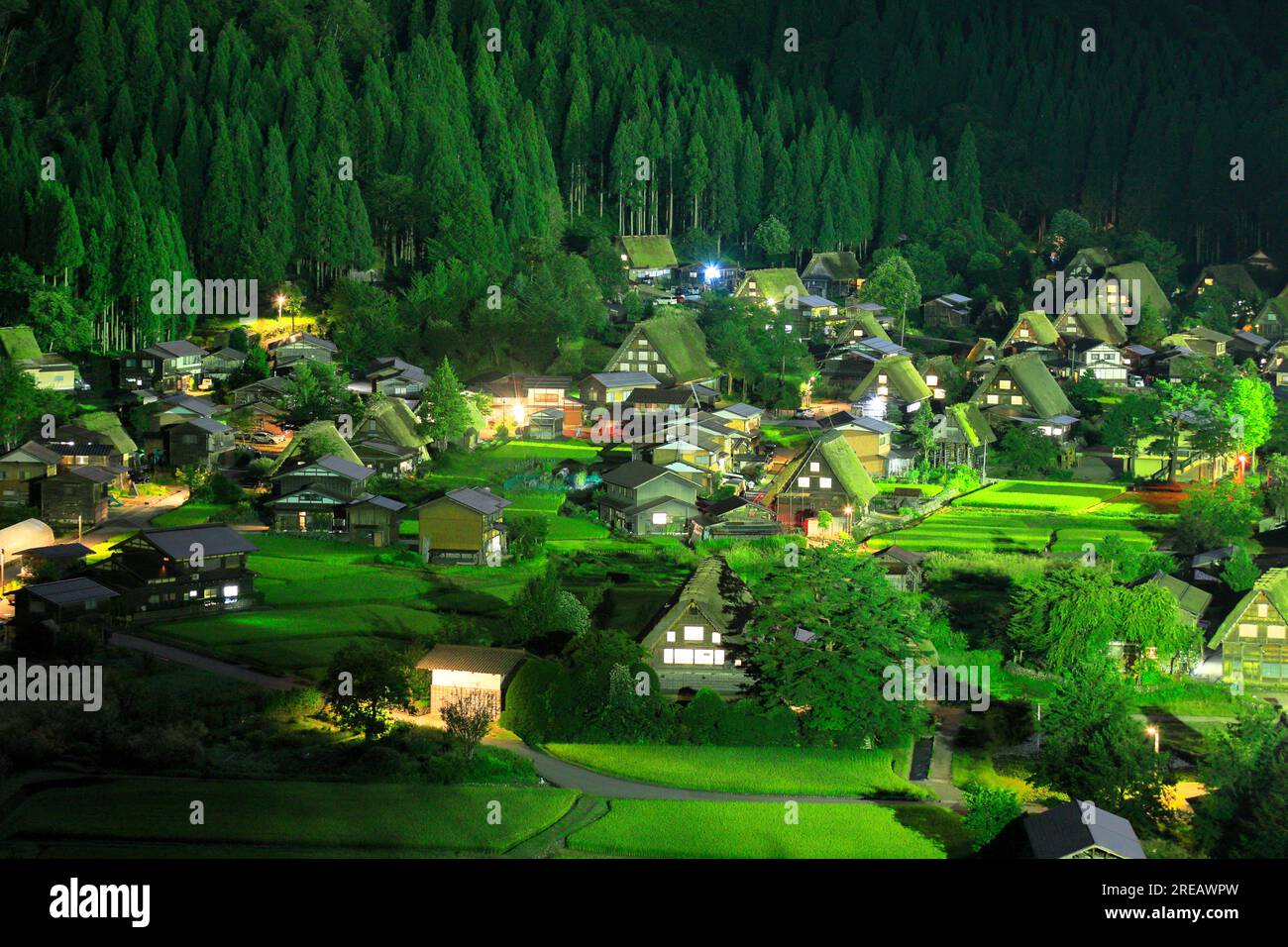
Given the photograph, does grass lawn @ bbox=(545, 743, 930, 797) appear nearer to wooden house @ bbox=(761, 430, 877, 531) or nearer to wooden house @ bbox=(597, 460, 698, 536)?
wooden house @ bbox=(597, 460, 698, 536)

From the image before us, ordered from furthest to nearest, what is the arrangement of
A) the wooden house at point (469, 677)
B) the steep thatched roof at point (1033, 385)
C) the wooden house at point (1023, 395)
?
1. the steep thatched roof at point (1033, 385)
2. the wooden house at point (1023, 395)
3. the wooden house at point (469, 677)

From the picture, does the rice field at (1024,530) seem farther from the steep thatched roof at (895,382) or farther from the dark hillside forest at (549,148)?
the dark hillside forest at (549,148)

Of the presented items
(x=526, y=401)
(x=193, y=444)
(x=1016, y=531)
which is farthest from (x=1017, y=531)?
(x=193, y=444)

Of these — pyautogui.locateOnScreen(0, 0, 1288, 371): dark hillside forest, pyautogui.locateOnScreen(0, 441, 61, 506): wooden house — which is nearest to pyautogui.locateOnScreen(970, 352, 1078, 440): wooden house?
pyautogui.locateOnScreen(0, 0, 1288, 371): dark hillside forest

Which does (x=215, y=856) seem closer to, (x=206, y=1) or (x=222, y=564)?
(x=222, y=564)

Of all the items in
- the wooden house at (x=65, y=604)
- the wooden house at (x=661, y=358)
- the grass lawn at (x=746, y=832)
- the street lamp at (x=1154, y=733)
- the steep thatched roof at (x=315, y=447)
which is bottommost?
the grass lawn at (x=746, y=832)

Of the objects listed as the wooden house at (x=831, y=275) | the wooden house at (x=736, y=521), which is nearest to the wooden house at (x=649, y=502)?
the wooden house at (x=736, y=521)
